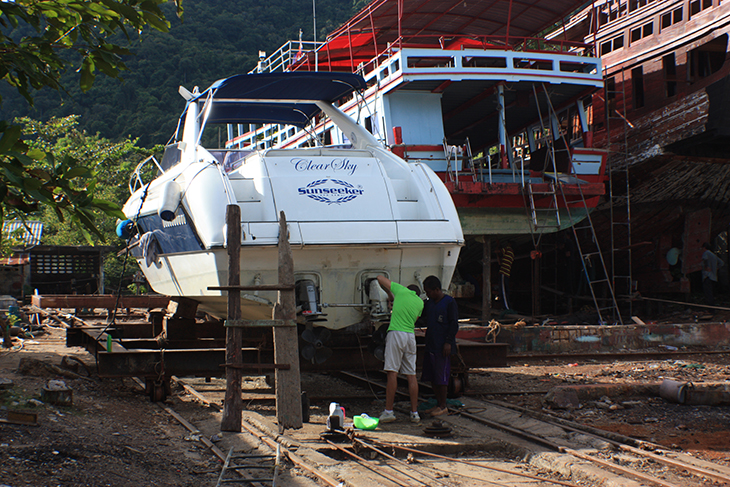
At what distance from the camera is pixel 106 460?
442cm

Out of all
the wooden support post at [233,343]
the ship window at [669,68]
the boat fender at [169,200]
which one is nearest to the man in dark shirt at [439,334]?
the wooden support post at [233,343]

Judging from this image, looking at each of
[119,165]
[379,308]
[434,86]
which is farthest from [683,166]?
[119,165]

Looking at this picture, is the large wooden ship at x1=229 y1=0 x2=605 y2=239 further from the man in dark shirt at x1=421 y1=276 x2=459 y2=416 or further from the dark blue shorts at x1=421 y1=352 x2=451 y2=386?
the dark blue shorts at x1=421 y1=352 x2=451 y2=386

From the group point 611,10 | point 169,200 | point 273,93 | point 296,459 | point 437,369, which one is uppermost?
point 611,10

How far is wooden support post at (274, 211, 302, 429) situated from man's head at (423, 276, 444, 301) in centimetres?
158

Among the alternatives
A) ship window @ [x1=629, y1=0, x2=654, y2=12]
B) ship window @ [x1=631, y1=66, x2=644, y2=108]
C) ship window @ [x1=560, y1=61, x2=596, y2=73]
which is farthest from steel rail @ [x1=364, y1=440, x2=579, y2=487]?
ship window @ [x1=629, y1=0, x2=654, y2=12]

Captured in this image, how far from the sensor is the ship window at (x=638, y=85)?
1523 cm

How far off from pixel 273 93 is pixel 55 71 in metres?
4.64

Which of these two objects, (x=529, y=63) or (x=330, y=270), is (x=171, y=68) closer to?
(x=529, y=63)

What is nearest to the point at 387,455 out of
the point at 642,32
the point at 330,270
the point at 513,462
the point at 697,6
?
the point at 513,462

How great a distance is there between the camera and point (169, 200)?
259 inches

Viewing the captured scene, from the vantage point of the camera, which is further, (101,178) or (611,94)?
(101,178)

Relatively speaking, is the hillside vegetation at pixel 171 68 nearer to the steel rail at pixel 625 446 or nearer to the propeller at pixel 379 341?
the propeller at pixel 379 341

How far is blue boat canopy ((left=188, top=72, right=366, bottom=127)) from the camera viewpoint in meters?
7.71
